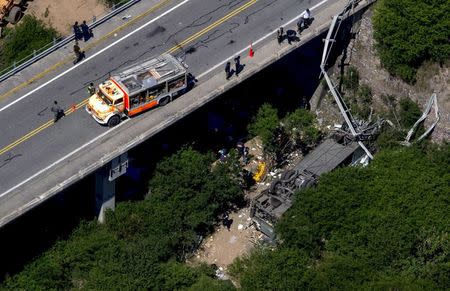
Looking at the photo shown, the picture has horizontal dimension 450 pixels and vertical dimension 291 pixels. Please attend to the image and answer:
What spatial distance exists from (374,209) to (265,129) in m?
11.0

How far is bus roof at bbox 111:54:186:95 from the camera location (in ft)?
186

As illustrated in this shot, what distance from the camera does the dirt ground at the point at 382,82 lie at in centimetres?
6359

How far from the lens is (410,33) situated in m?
63.0

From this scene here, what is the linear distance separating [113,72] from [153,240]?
1191cm

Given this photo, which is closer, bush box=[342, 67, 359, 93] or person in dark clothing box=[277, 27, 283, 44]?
person in dark clothing box=[277, 27, 283, 44]

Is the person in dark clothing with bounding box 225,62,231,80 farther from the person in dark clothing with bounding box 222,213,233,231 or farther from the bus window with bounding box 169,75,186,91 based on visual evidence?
the person in dark clothing with bounding box 222,213,233,231

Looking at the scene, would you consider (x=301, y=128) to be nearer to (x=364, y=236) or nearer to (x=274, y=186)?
(x=274, y=186)

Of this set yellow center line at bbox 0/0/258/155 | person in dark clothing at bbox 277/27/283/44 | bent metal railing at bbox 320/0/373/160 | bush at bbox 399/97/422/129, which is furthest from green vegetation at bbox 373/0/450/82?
yellow center line at bbox 0/0/258/155

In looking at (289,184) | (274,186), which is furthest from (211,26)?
(289,184)

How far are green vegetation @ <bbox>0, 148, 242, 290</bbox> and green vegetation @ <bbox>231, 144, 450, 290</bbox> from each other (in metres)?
3.87

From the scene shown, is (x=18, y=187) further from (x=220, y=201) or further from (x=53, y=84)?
(x=220, y=201)

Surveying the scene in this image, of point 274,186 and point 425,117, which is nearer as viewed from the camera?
point 274,186

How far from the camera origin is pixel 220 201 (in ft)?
197

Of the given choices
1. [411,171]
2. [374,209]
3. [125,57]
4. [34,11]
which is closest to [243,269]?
[374,209]
